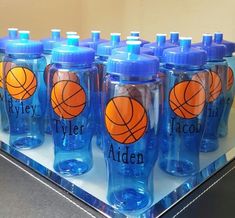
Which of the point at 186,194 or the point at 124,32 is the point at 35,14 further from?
the point at 186,194

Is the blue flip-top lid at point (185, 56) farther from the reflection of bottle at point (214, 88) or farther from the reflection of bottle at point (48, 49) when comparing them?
the reflection of bottle at point (48, 49)

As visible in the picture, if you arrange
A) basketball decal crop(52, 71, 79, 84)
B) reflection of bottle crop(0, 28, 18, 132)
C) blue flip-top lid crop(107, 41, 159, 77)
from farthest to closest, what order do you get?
reflection of bottle crop(0, 28, 18, 132) < basketball decal crop(52, 71, 79, 84) < blue flip-top lid crop(107, 41, 159, 77)

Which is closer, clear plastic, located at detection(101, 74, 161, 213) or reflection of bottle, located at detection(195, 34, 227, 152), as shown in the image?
A: clear plastic, located at detection(101, 74, 161, 213)

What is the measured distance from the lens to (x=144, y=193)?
1.63 feet

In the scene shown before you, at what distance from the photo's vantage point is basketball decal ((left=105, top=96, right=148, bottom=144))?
1.42ft

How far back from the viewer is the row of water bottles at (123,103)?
0.44 metres

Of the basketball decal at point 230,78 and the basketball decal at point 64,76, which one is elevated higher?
the basketball decal at point 64,76

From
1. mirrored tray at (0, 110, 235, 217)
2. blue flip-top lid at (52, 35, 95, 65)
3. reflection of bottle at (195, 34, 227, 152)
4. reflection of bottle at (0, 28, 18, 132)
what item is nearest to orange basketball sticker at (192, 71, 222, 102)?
reflection of bottle at (195, 34, 227, 152)

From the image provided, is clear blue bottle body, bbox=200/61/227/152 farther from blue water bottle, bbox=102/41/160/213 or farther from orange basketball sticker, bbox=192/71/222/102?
blue water bottle, bbox=102/41/160/213

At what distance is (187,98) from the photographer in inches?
19.9

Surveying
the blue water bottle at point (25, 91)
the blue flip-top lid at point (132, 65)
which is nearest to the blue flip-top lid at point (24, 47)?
the blue water bottle at point (25, 91)

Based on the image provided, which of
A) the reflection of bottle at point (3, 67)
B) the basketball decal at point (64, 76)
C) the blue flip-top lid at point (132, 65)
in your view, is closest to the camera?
the blue flip-top lid at point (132, 65)

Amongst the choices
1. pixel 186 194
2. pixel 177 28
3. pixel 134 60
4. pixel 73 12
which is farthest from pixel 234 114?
pixel 73 12

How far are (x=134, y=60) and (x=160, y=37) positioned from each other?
0.67ft
